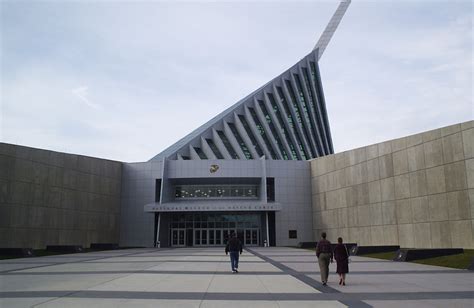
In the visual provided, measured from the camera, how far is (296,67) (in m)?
69.8

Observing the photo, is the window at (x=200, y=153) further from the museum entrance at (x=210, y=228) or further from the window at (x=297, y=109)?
the window at (x=297, y=109)

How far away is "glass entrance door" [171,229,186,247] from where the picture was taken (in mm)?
46375

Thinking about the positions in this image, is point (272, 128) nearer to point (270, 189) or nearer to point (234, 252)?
point (270, 189)

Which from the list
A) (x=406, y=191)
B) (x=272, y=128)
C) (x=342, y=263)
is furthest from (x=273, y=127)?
(x=342, y=263)

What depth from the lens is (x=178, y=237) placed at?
46562 millimetres

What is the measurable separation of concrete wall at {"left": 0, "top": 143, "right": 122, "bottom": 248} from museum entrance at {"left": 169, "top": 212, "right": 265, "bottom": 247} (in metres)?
6.89

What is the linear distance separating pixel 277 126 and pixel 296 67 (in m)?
15.9

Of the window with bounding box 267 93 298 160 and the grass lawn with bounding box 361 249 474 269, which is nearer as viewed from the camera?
the grass lawn with bounding box 361 249 474 269

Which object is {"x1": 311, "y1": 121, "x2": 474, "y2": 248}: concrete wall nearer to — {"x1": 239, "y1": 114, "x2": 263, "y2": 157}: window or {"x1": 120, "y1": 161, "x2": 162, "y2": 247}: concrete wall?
{"x1": 239, "y1": 114, "x2": 263, "y2": 157}: window

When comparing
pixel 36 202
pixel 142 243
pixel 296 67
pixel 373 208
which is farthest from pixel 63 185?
pixel 296 67

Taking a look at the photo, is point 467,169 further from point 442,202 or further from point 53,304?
point 53,304

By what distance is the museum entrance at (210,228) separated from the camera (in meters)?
46.5

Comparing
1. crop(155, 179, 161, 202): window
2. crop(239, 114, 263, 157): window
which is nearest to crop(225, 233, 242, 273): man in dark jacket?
crop(155, 179, 161, 202): window

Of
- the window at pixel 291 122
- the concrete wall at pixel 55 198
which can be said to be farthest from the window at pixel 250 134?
the concrete wall at pixel 55 198
